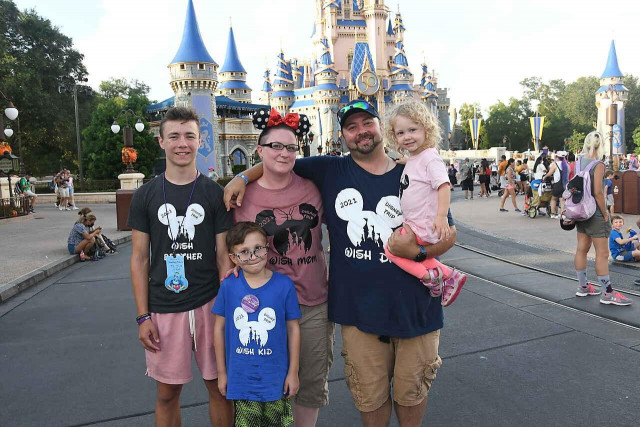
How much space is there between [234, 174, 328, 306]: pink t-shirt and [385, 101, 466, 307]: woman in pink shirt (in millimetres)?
467

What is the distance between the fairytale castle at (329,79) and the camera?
51.8 meters

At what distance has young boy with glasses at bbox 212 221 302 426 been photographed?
2428 mm

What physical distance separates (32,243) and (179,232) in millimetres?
10862

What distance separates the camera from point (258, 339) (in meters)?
2.44

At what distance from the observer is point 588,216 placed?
5.21 m

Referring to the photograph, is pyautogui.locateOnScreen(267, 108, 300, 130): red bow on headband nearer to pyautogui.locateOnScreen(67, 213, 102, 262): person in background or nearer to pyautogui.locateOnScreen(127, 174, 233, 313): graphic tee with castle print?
pyautogui.locateOnScreen(127, 174, 233, 313): graphic tee with castle print

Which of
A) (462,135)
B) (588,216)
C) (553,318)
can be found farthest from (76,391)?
(462,135)

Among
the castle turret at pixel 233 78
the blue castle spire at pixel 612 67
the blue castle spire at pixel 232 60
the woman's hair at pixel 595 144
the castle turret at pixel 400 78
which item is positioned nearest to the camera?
the woman's hair at pixel 595 144

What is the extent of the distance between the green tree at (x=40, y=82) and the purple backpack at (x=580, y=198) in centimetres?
3337

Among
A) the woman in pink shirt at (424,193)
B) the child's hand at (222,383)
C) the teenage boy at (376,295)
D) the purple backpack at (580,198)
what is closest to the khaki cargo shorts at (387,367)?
the teenage boy at (376,295)

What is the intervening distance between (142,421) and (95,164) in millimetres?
42559

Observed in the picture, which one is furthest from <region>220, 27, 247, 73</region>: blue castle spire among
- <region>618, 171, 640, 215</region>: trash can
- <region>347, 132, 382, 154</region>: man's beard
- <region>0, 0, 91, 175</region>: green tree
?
<region>347, 132, 382, 154</region>: man's beard

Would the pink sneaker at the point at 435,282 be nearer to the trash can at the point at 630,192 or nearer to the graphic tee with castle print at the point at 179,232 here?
the graphic tee with castle print at the point at 179,232

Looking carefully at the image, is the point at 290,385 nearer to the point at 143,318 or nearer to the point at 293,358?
the point at 293,358
